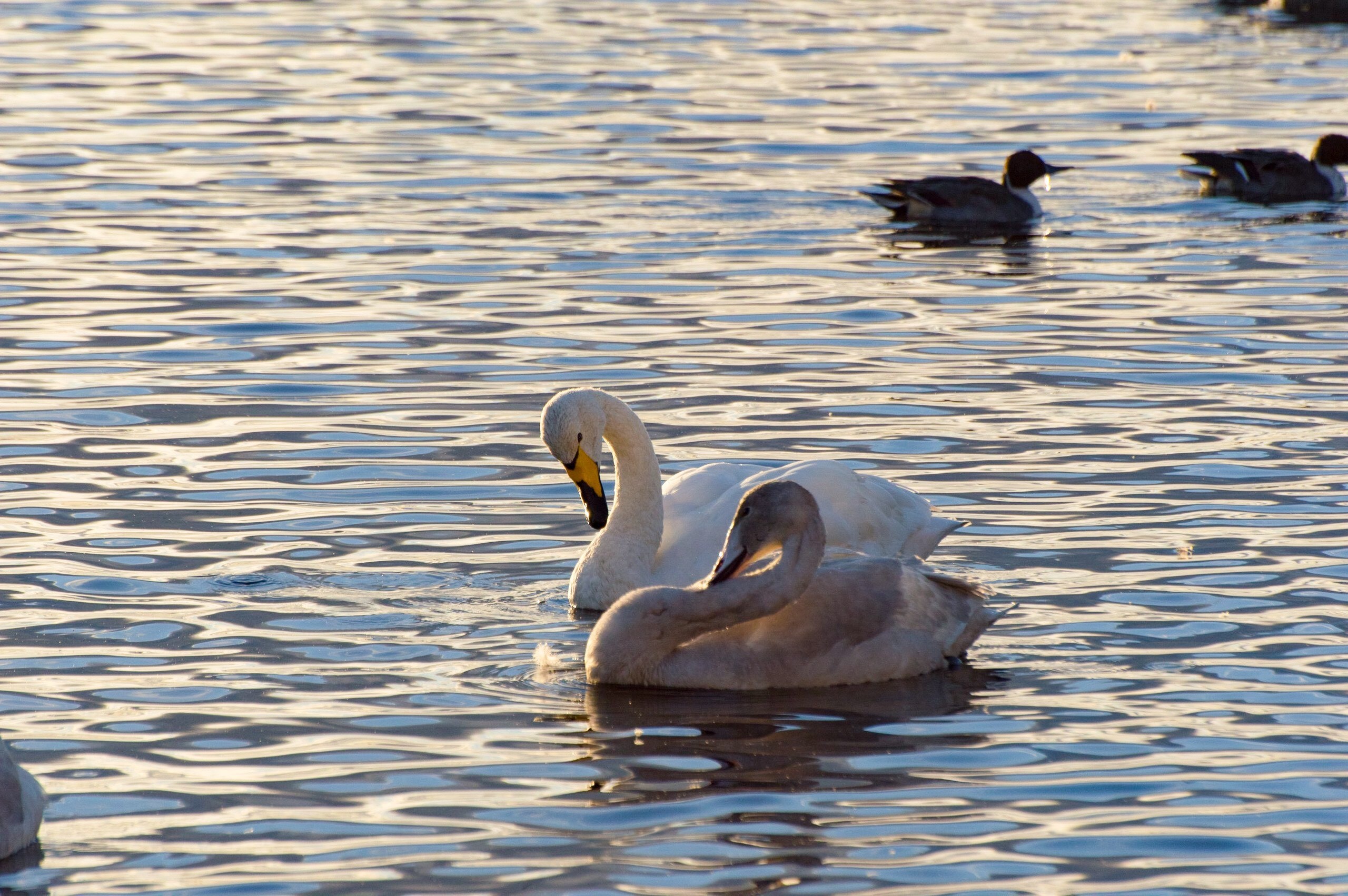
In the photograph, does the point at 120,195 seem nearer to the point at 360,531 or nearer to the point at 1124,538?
the point at 360,531

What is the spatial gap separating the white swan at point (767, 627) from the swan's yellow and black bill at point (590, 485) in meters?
1.27

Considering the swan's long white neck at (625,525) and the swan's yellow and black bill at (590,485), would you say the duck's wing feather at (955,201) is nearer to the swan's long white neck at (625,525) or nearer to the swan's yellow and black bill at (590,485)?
the swan's long white neck at (625,525)

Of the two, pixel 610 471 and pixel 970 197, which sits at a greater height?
pixel 970 197

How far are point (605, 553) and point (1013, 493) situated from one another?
7.97 feet

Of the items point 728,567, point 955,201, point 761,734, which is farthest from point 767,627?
point 955,201

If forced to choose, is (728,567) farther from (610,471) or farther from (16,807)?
(610,471)

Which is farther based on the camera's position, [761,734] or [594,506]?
[594,506]

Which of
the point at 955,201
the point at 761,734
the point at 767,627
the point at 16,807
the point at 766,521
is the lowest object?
the point at 761,734

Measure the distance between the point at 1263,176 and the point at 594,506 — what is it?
12307 millimetres

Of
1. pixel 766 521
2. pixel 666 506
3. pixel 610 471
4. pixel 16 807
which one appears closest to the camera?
pixel 16 807

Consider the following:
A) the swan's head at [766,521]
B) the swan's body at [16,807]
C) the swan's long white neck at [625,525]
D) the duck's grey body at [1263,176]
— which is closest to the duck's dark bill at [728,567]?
the swan's head at [766,521]

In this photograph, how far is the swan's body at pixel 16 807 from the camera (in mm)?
6301

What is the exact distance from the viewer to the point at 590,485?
975 centimetres

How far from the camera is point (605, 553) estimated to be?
9.37 m
